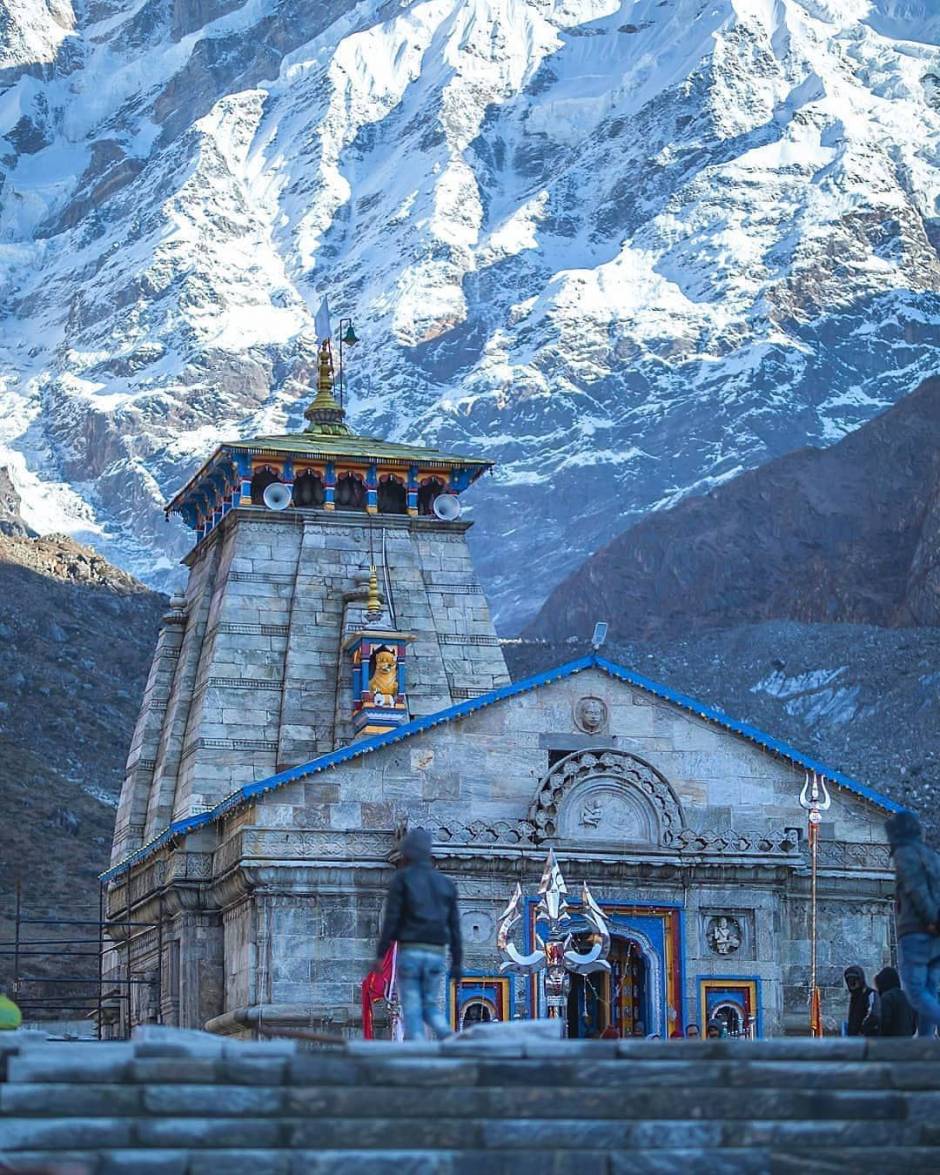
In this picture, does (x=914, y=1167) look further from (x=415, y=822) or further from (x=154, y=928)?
(x=154, y=928)

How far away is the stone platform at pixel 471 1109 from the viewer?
18391mm

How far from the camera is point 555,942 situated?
40.7 m

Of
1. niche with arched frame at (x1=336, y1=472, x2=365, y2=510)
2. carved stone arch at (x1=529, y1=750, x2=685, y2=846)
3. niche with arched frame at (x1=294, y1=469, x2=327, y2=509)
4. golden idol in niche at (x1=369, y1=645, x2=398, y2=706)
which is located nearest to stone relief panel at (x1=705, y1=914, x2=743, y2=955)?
carved stone arch at (x1=529, y1=750, x2=685, y2=846)

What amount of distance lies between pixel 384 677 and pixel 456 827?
517 cm

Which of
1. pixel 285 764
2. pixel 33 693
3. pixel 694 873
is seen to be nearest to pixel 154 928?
pixel 285 764

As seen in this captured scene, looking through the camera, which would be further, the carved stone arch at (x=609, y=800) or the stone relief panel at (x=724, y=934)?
the stone relief panel at (x=724, y=934)

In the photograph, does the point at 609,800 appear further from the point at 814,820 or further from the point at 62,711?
the point at 62,711

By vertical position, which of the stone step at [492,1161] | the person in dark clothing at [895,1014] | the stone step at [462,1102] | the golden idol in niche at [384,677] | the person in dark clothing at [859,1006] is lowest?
the stone step at [492,1161]

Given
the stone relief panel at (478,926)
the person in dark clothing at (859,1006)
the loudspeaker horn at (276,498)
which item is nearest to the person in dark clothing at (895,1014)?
the person in dark clothing at (859,1006)

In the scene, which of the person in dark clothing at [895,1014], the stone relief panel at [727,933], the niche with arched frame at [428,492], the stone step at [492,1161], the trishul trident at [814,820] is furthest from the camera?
the niche with arched frame at [428,492]

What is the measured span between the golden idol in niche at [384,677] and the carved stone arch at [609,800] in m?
4.79

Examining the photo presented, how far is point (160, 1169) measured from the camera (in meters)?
17.8

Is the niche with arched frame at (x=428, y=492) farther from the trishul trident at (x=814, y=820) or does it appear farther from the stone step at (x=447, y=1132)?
the stone step at (x=447, y=1132)

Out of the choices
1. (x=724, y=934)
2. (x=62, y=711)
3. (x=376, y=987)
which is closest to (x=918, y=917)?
(x=376, y=987)
